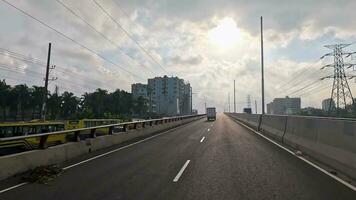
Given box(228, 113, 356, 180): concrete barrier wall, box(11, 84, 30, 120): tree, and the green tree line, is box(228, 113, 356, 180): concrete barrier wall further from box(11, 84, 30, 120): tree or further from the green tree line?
box(11, 84, 30, 120): tree

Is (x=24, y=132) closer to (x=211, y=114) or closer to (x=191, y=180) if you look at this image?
(x=191, y=180)

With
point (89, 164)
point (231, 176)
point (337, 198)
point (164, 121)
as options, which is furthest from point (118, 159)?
point (164, 121)

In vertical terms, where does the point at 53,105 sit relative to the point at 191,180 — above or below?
above

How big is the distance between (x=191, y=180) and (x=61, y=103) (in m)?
129

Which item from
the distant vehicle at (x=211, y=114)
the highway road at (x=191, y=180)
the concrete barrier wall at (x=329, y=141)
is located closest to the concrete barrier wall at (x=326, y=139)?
the concrete barrier wall at (x=329, y=141)

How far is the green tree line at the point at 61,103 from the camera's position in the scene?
11438cm

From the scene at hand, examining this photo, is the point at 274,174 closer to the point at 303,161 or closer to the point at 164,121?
the point at 303,161

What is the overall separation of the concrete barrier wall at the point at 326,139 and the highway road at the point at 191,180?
0.72 m

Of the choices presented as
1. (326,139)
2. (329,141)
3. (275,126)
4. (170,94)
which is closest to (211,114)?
(275,126)

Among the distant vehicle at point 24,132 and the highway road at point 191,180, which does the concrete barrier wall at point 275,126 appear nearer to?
the highway road at point 191,180

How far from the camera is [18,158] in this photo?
1067 cm

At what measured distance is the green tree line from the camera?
11438 cm

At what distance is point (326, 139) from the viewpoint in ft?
40.9

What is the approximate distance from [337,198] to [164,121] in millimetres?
31793
